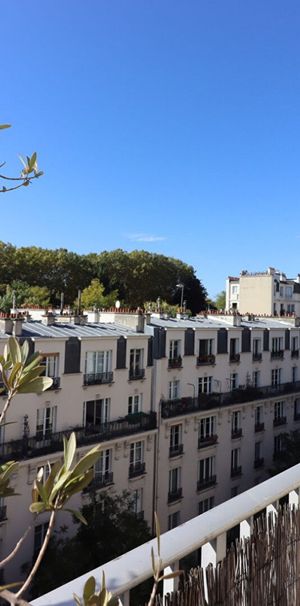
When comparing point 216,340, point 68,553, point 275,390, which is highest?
point 216,340

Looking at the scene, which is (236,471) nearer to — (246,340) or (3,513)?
(246,340)

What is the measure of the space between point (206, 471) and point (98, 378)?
7823 millimetres

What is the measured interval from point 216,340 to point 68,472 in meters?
21.9

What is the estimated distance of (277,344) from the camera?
2683cm

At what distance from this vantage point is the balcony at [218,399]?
20.5m

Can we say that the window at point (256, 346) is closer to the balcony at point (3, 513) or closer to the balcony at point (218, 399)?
the balcony at point (218, 399)

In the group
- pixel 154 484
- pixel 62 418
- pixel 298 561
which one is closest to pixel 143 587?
pixel 298 561

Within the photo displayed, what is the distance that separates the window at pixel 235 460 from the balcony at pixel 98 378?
8.70 meters

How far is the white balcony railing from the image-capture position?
50.8 inches

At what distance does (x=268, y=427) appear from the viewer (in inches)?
1010

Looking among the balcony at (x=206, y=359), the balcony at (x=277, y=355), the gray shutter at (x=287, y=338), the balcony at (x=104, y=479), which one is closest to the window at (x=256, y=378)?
the balcony at (x=277, y=355)

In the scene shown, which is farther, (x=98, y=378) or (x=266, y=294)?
(x=266, y=294)

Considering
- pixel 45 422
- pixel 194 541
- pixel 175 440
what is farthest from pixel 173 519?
pixel 194 541

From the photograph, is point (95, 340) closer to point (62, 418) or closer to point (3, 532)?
point (62, 418)
